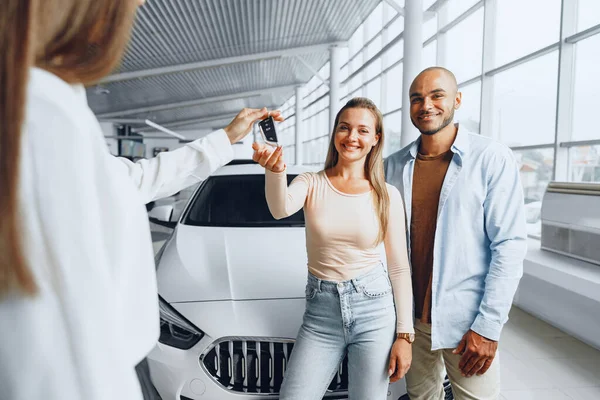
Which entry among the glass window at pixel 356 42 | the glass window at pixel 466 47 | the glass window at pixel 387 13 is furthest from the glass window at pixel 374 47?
the glass window at pixel 466 47

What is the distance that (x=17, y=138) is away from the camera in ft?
1.49

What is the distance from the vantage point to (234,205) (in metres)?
2.68

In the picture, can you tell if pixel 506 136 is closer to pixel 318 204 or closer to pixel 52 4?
pixel 318 204

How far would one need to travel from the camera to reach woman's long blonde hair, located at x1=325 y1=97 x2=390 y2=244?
137 cm

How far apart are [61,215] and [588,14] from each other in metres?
5.10

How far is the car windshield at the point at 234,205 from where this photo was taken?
254 centimetres

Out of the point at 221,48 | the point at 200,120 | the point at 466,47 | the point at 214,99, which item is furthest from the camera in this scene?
the point at 200,120

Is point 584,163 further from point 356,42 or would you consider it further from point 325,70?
point 325,70

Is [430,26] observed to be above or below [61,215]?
above

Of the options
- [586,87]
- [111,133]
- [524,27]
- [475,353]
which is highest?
[111,133]

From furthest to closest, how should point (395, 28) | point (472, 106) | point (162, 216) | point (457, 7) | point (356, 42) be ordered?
1. point (356, 42)
2. point (395, 28)
3. point (457, 7)
4. point (472, 106)
5. point (162, 216)

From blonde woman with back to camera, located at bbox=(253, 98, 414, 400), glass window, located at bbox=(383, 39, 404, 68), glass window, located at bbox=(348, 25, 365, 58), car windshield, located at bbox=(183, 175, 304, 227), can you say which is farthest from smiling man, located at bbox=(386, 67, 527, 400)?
glass window, located at bbox=(348, 25, 365, 58)

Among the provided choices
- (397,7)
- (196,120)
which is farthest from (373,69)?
(196,120)

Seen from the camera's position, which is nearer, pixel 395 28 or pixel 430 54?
pixel 430 54
